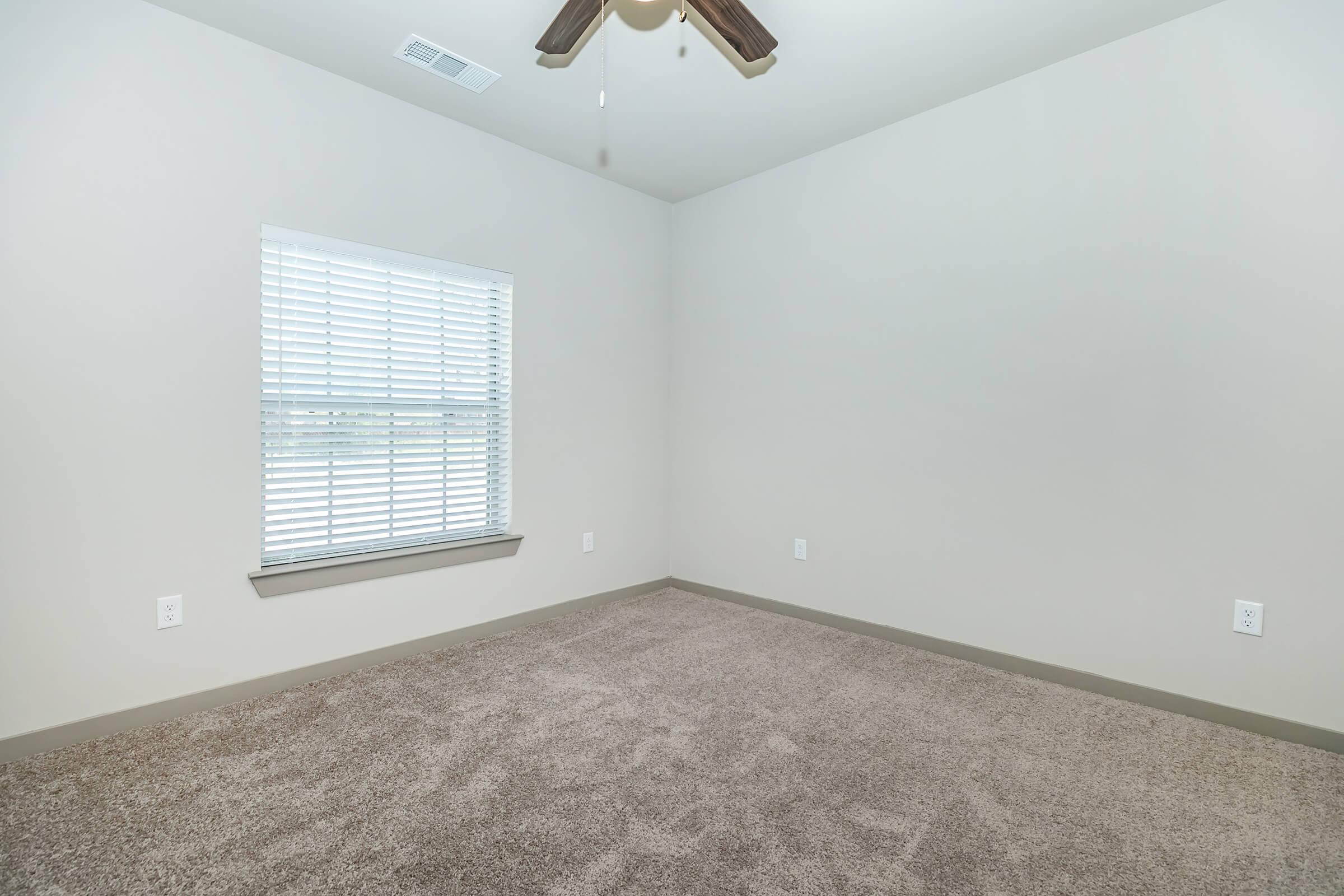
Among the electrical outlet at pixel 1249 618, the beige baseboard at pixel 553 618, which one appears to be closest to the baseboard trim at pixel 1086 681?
the beige baseboard at pixel 553 618

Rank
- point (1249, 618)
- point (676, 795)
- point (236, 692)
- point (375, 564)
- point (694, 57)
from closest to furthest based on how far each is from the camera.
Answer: point (676, 795)
point (1249, 618)
point (236, 692)
point (694, 57)
point (375, 564)

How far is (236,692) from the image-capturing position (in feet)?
7.94

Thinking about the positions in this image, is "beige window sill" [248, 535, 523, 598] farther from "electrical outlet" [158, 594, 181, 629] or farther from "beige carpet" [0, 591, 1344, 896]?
"beige carpet" [0, 591, 1344, 896]

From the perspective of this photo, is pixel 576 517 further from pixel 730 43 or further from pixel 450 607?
pixel 730 43

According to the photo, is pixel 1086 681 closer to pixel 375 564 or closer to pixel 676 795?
pixel 676 795

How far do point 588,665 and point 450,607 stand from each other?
0.80 metres

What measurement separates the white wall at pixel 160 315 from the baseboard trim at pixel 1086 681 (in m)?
1.84

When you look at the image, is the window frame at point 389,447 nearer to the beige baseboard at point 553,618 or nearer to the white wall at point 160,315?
the white wall at point 160,315

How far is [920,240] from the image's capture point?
302cm

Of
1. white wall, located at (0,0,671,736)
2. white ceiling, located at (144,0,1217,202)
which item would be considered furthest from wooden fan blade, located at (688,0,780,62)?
white wall, located at (0,0,671,736)

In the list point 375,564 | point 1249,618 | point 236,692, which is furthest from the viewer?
point 375,564

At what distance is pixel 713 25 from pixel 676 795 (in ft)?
7.52

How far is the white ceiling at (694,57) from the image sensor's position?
2.24m

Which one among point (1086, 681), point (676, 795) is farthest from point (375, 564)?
point (1086, 681)
